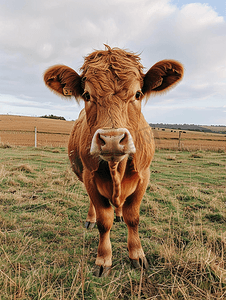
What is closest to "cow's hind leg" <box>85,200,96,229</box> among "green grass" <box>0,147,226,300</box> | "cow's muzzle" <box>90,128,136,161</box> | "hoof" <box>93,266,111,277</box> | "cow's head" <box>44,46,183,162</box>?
"green grass" <box>0,147,226,300</box>

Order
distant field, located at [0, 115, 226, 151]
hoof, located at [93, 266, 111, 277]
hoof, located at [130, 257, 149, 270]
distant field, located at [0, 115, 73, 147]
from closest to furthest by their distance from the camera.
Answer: hoof, located at [93, 266, 111, 277]
hoof, located at [130, 257, 149, 270]
distant field, located at [0, 115, 226, 151]
distant field, located at [0, 115, 73, 147]

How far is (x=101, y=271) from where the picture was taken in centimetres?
258

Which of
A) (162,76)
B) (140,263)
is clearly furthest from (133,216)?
(162,76)

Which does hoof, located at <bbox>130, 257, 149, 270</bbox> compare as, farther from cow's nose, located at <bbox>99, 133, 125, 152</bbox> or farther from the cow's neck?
cow's nose, located at <bbox>99, 133, 125, 152</bbox>

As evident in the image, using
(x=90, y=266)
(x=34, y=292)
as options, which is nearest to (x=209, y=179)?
(x=90, y=266)

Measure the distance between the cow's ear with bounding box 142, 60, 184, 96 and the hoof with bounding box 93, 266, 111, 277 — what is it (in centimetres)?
235

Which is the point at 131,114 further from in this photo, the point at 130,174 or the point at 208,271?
the point at 208,271

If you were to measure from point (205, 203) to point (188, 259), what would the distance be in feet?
8.98

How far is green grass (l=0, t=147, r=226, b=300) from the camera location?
209 cm

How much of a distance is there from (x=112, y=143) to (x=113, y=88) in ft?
2.39

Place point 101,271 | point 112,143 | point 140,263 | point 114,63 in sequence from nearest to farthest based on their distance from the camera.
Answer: point 112,143, point 114,63, point 101,271, point 140,263

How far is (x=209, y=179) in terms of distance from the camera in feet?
23.8

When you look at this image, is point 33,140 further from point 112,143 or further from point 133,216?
point 112,143

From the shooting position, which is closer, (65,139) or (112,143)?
(112,143)
